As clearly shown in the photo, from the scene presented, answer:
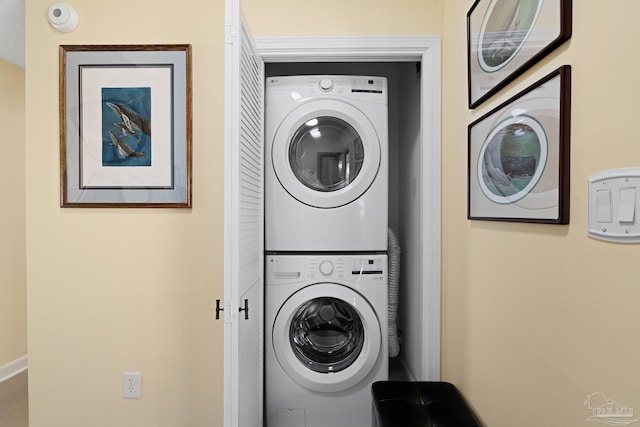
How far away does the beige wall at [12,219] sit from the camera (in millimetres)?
2701

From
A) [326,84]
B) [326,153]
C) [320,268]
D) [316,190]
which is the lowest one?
[320,268]

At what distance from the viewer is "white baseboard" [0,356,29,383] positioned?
2656mm

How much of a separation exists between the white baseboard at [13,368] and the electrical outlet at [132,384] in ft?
4.64

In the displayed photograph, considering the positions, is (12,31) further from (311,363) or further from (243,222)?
(311,363)

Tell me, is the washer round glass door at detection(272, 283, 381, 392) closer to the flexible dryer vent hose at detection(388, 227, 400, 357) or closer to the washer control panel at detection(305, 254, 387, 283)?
the washer control panel at detection(305, 254, 387, 283)

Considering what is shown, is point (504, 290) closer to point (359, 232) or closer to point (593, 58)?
point (593, 58)

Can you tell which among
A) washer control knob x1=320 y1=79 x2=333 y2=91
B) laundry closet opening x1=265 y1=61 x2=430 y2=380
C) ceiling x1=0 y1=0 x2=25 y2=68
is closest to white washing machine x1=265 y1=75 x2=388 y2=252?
washer control knob x1=320 y1=79 x2=333 y2=91

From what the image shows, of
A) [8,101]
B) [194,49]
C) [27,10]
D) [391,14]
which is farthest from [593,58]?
[8,101]

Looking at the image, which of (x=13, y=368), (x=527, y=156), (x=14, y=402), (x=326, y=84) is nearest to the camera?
(x=527, y=156)

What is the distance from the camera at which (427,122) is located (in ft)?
5.72

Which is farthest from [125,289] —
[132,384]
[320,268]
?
[320,268]

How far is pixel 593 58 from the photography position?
737 millimetres

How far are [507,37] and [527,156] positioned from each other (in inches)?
15.0

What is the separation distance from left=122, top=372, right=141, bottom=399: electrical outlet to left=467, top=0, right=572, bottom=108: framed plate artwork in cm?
194
